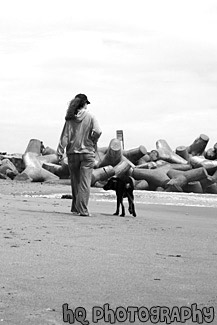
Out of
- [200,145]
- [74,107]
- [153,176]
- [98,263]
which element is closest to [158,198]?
[153,176]

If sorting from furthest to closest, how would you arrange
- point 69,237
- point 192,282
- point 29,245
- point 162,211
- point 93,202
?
1. point 93,202
2. point 162,211
3. point 69,237
4. point 29,245
5. point 192,282

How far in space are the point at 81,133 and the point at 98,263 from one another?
6.08 m

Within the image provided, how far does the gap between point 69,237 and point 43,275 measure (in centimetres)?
281

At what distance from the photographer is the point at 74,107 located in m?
13.3

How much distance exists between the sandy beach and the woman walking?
514mm

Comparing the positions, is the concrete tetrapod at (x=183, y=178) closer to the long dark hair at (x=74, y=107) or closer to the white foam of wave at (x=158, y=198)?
the white foam of wave at (x=158, y=198)

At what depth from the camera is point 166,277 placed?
6762mm

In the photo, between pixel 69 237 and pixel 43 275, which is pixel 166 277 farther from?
pixel 69 237

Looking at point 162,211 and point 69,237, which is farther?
point 162,211

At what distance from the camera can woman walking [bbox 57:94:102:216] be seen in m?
13.3

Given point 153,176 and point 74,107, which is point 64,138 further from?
point 153,176

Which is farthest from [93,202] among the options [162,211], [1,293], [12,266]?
[1,293]

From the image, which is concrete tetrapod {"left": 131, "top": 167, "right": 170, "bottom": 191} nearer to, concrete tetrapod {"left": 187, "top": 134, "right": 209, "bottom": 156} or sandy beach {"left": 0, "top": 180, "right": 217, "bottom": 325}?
concrete tetrapod {"left": 187, "top": 134, "right": 209, "bottom": 156}

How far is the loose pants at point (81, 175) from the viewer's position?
13.3 meters
